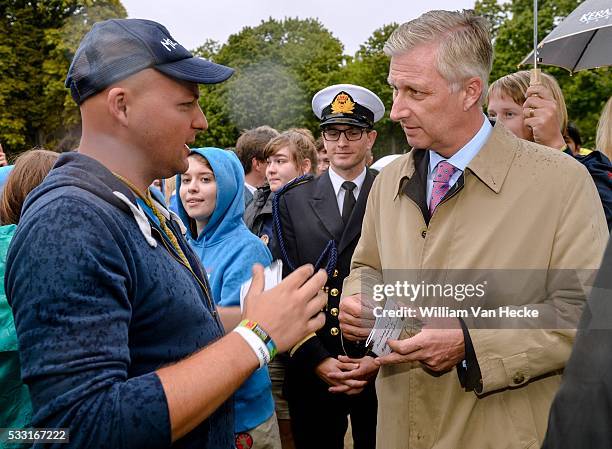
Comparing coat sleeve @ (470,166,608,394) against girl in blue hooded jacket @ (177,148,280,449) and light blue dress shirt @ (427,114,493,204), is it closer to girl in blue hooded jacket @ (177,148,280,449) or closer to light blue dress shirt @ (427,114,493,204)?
light blue dress shirt @ (427,114,493,204)

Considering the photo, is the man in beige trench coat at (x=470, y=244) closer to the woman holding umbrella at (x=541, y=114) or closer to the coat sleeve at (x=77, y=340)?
the woman holding umbrella at (x=541, y=114)

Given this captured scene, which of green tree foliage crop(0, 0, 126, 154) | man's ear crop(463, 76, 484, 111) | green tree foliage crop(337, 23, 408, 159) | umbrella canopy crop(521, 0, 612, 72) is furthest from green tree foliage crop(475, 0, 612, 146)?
man's ear crop(463, 76, 484, 111)

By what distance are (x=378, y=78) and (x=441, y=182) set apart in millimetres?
52664

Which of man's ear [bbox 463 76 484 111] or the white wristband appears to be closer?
the white wristband

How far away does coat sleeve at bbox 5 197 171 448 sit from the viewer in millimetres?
1426

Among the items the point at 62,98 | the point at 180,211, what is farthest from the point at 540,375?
the point at 62,98

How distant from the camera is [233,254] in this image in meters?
3.55

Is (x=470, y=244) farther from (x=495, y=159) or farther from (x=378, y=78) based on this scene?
(x=378, y=78)

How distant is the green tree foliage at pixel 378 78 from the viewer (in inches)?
1937

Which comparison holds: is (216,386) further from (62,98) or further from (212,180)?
(62,98)

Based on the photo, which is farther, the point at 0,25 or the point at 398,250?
the point at 0,25

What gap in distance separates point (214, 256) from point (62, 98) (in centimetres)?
3212

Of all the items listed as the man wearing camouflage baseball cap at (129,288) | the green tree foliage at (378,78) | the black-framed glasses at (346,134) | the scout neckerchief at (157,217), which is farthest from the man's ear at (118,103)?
the green tree foliage at (378,78)

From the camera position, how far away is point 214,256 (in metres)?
3.63
